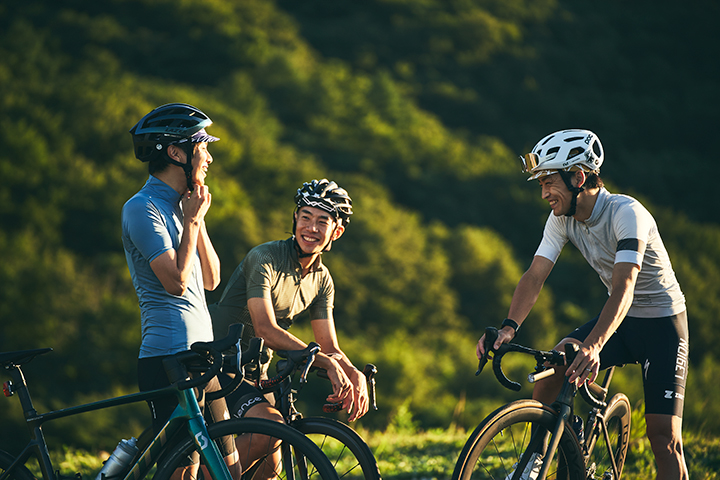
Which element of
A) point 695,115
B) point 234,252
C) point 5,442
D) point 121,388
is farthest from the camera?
point 695,115

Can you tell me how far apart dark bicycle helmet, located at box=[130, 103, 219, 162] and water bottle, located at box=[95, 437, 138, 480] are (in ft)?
4.18

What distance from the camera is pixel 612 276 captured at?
11.1 ft

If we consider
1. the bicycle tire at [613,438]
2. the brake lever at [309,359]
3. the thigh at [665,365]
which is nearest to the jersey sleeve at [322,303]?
the brake lever at [309,359]

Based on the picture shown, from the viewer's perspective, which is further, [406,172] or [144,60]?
[144,60]

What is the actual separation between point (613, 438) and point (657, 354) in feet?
2.16

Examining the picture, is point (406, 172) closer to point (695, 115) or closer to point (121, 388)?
point (695, 115)

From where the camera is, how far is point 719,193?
6253cm

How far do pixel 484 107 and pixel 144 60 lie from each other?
34.7 metres

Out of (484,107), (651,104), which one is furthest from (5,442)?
(651,104)

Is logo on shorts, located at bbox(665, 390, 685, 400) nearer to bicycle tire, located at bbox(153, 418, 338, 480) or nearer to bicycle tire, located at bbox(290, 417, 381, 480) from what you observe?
bicycle tire, located at bbox(290, 417, 381, 480)

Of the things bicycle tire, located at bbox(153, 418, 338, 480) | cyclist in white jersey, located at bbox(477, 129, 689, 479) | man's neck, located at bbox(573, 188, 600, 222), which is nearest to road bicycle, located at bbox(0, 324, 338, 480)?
bicycle tire, located at bbox(153, 418, 338, 480)

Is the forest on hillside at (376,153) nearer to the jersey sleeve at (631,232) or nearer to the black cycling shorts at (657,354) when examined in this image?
the black cycling shorts at (657,354)

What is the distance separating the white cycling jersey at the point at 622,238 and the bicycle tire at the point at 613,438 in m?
0.59

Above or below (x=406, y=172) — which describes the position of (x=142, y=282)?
below
